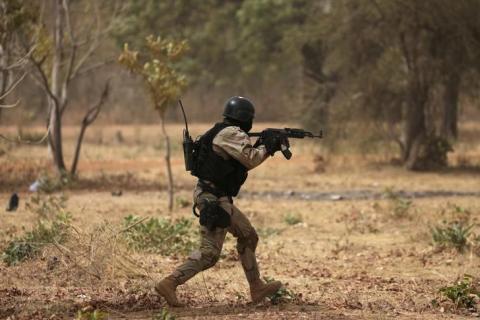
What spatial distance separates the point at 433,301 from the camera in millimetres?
7680

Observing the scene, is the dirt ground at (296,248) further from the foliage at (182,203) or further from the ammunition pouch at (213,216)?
the ammunition pouch at (213,216)

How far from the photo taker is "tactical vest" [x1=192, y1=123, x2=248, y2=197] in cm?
697

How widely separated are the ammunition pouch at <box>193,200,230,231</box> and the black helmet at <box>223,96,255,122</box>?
2.30 feet

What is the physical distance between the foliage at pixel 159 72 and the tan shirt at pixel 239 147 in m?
7.19

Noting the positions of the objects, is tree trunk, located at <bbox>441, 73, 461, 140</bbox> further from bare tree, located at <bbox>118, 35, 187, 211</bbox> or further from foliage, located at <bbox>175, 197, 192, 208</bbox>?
bare tree, located at <bbox>118, 35, 187, 211</bbox>

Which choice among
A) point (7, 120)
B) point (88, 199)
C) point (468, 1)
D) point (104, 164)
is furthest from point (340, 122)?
point (7, 120)

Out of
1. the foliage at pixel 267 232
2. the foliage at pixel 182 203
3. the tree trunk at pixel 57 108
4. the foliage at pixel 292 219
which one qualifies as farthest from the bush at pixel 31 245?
the tree trunk at pixel 57 108

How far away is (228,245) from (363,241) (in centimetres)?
191

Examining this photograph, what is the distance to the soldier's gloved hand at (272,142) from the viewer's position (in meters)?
6.89

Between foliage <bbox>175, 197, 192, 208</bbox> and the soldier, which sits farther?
foliage <bbox>175, 197, 192, 208</bbox>

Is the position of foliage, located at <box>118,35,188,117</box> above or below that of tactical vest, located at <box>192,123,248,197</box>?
above

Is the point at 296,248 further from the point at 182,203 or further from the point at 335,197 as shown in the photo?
the point at 335,197

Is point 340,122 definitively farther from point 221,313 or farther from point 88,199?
point 221,313

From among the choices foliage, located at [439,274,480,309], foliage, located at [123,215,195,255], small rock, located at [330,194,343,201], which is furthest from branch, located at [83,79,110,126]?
foliage, located at [439,274,480,309]
